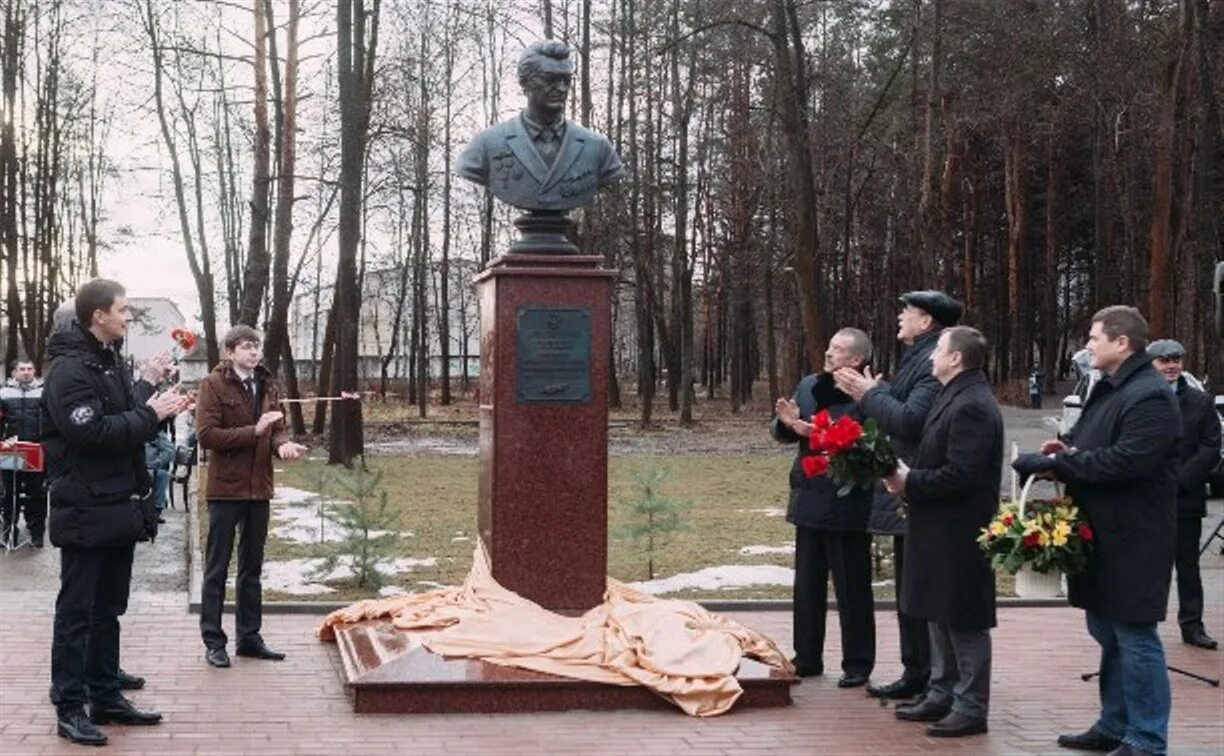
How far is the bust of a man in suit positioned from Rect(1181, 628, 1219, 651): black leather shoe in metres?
5.08

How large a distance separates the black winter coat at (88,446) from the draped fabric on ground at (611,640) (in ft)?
6.55

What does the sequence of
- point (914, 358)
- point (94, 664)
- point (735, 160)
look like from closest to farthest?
point (94, 664) < point (914, 358) < point (735, 160)

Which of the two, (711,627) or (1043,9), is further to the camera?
(1043,9)

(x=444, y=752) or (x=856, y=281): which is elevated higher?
(x=856, y=281)

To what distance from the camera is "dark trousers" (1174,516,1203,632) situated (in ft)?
34.6

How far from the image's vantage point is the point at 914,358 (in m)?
8.54

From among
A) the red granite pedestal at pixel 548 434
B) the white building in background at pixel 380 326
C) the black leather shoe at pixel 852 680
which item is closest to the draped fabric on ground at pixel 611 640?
the red granite pedestal at pixel 548 434

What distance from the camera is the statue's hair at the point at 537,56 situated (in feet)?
31.3

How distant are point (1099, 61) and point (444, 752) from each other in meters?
29.6

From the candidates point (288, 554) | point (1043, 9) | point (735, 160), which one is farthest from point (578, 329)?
point (735, 160)

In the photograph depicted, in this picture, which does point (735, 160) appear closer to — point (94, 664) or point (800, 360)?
point (800, 360)

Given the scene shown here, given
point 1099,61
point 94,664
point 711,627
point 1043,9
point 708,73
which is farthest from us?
point 708,73

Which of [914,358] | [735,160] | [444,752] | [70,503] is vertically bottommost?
[444,752]

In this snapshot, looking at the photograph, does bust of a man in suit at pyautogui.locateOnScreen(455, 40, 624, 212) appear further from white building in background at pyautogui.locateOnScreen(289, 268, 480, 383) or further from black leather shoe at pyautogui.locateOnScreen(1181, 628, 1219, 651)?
white building in background at pyautogui.locateOnScreen(289, 268, 480, 383)
